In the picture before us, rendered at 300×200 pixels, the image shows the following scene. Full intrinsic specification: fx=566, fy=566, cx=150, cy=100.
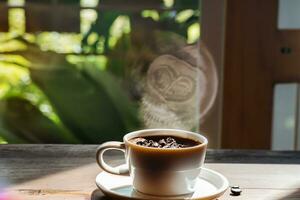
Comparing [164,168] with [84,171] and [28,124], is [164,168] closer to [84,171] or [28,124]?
[84,171]

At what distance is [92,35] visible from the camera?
1.94m

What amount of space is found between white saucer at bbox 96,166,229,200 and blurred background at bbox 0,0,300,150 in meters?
1.02

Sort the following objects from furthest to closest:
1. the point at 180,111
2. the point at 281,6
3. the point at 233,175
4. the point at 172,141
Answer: the point at 180,111 → the point at 281,6 → the point at 233,175 → the point at 172,141

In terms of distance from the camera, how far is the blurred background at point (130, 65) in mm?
1827

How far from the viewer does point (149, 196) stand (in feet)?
2.53

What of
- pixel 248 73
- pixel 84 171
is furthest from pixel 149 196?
pixel 248 73

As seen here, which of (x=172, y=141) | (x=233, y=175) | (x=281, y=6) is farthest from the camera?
(x=281, y=6)

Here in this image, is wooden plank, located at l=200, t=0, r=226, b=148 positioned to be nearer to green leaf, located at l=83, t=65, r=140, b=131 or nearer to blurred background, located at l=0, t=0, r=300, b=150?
blurred background, located at l=0, t=0, r=300, b=150

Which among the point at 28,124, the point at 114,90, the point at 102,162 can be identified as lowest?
the point at 28,124

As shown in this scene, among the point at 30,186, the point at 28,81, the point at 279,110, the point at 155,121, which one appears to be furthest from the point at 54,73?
the point at 30,186

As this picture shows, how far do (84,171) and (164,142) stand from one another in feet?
0.61

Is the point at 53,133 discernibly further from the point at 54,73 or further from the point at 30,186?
the point at 30,186

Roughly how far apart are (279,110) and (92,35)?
2.24ft

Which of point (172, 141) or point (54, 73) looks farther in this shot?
point (54, 73)
